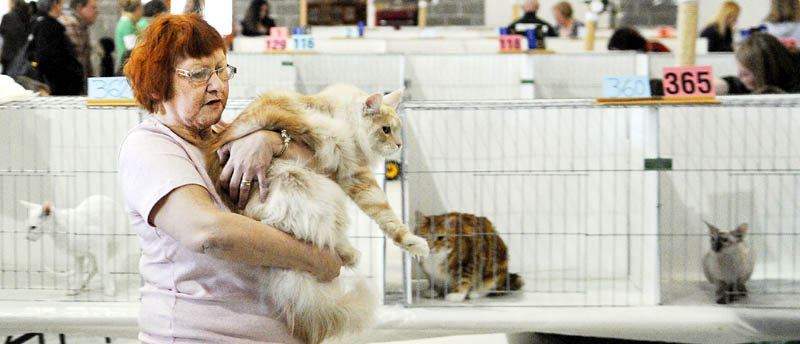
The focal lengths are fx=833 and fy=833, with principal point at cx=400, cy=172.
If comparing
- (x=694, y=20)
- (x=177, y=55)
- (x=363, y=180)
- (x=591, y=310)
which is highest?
(x=694, y=20)

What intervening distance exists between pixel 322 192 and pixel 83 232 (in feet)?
6.23

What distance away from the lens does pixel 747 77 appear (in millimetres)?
3994

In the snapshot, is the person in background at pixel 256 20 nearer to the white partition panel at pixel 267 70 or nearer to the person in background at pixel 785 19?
the white partition panel at pixel 267 70

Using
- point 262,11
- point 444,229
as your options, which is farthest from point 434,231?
point 262,11

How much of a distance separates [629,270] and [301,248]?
2.02 metres

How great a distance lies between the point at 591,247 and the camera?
3139 millimetres

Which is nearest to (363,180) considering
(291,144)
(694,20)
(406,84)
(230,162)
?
(291,144)

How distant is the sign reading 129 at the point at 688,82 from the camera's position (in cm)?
287

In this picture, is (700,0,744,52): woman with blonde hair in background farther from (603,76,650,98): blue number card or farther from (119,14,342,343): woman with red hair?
(119,14,342,343): woman with red hair

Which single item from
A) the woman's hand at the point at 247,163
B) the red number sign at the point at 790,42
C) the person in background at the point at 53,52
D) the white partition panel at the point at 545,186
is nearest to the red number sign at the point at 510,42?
the red number sign at the point at 790,42

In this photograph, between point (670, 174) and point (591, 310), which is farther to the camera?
point (670, 174)

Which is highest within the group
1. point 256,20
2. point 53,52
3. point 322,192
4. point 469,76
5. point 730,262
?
Answer: point 256,20

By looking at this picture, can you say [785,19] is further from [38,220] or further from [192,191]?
[192,191]

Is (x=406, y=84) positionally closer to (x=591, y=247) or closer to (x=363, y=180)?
(x=591, y=247)
